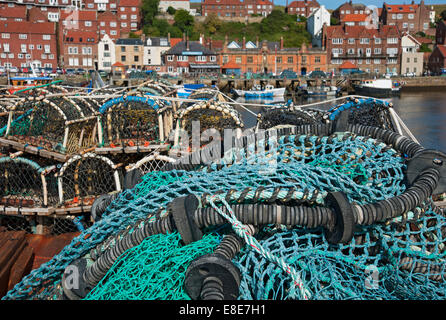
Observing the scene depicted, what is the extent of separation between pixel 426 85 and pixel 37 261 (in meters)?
54.8

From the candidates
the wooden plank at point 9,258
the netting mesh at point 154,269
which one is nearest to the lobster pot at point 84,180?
the wooden plank at point 9,258

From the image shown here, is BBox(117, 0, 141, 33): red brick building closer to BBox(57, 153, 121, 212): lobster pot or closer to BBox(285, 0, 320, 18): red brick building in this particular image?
BBox(285, 0, 320, 18): red brick building

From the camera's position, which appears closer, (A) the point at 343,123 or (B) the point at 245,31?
(A) the point at 343,123

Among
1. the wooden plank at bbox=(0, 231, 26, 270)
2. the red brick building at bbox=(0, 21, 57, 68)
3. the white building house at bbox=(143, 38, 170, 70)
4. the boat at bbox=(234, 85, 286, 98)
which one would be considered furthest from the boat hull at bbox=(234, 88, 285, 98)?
the wooden plank at bbox=(0, 231, 26, 270)

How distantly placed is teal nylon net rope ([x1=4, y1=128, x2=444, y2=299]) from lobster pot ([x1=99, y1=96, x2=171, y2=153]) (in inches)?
177

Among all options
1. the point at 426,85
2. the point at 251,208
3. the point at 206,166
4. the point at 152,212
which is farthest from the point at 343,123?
the point at 426,85

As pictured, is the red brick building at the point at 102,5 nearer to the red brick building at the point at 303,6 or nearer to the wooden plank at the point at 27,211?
the red brick building at the point at 303,6

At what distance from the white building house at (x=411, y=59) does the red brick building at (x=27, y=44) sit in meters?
47.5

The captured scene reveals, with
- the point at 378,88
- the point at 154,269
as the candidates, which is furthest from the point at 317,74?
the point at 154,269

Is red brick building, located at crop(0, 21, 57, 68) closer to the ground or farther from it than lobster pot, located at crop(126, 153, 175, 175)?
farther from it

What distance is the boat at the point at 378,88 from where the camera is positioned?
134 ft

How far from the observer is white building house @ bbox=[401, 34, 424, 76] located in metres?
56.9
